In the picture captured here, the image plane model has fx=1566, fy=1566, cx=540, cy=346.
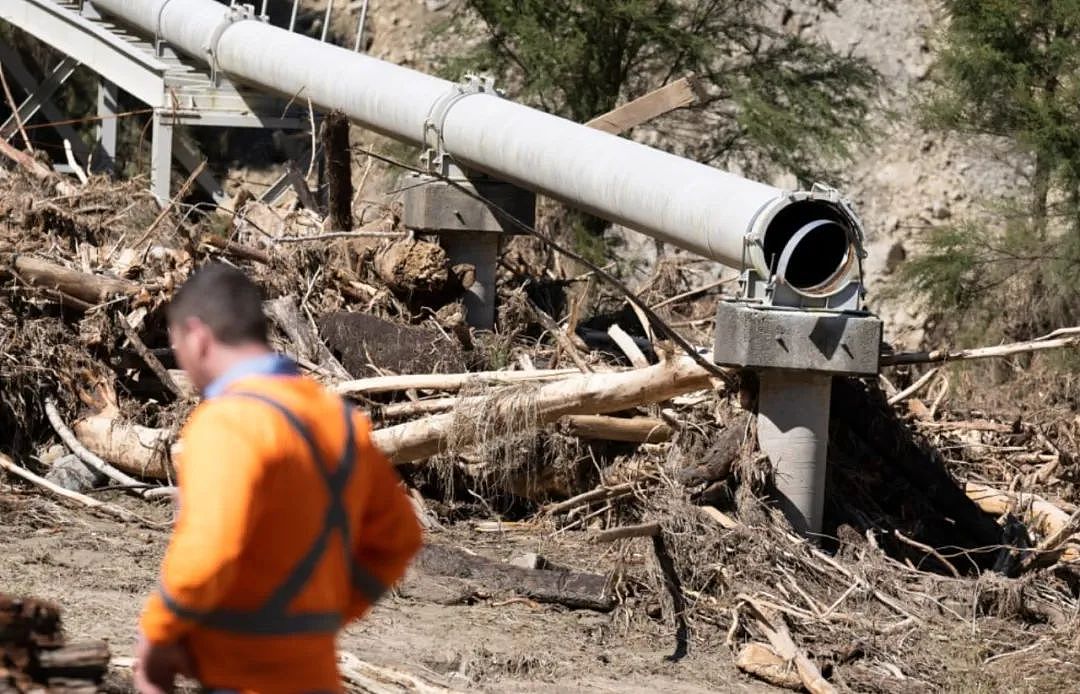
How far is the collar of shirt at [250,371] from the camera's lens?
9.91 ft

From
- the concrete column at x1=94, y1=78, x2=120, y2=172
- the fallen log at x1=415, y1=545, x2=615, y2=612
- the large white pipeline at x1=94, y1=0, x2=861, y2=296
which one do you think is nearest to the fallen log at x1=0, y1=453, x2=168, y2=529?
the fallen log at x1=415, y1=545, x2=615, y2=612

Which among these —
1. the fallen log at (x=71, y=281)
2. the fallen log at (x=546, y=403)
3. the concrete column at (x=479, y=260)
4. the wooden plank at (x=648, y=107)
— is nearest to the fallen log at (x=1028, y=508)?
the fallen log at (x=546, y=403)

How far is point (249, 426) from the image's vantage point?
288 centimetres

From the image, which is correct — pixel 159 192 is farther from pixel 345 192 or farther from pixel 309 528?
pixel 309 528

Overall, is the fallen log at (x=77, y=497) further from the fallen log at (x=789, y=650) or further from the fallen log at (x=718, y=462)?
the fallen log at (x=789, y=650)

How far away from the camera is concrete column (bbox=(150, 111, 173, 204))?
1555cm

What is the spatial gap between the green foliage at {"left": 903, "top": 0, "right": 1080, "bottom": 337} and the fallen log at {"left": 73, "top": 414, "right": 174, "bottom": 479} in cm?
926

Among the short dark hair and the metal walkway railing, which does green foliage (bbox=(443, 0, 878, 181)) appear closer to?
the metal walkway railing

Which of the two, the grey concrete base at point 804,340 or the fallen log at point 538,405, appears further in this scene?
the fallen log at point 538,405

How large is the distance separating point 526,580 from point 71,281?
12.7 ft

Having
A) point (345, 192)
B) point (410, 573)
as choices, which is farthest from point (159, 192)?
point (410, 573)

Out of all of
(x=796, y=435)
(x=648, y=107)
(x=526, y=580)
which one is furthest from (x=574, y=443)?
(x=648, y=107)

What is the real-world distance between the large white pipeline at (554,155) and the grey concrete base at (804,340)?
0.21 metres

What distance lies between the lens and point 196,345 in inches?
121
